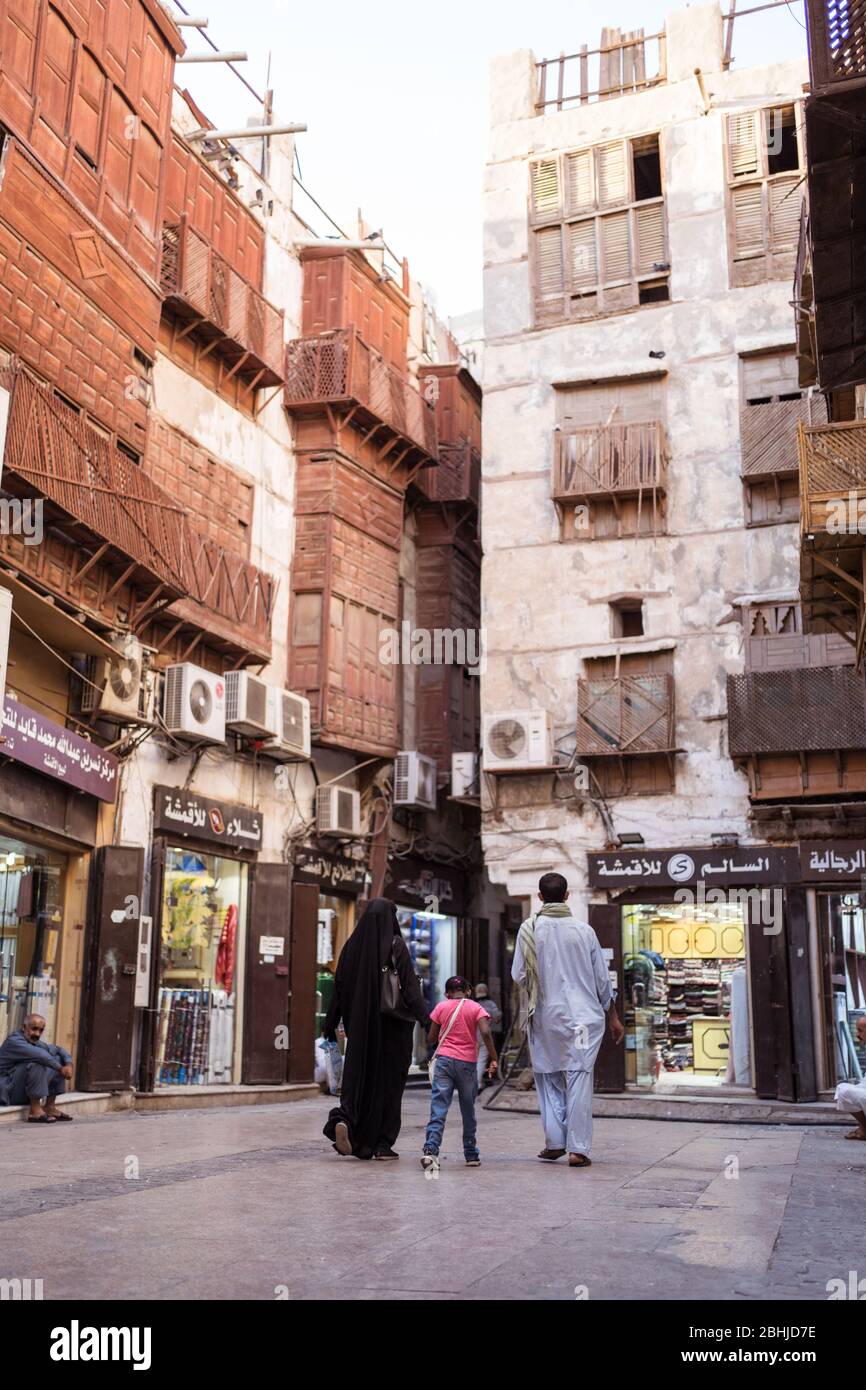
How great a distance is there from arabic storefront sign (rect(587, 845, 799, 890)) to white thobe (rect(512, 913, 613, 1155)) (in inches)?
453

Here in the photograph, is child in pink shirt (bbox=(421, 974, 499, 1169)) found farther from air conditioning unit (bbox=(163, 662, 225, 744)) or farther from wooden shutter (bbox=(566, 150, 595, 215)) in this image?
wooden shutter (bbox=(566, 150, 595, 215))

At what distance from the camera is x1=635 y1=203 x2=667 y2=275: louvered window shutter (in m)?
24.0

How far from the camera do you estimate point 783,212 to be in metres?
23.0

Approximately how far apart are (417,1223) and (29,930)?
35.8 feet

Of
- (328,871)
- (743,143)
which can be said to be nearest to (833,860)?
(328,871)

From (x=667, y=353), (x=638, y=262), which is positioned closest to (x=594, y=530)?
(x=667, y=353)

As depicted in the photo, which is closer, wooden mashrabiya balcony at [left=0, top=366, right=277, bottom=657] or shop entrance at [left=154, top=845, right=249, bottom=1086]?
wooden mashrabiya balcony at [left=0, top=366, right=277, bottom=657]

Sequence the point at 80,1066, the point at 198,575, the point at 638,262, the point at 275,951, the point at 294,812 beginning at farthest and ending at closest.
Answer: the point at 638,262, the point at 294,812, the point at 275,951, the point at 198,575, the point at 80,1066

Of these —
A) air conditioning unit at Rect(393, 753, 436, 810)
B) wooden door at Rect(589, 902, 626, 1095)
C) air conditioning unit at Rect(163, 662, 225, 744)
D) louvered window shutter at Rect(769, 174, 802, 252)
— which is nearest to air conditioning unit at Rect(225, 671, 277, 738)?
air conditioning unit at Rect(163, 662, 225, 744)

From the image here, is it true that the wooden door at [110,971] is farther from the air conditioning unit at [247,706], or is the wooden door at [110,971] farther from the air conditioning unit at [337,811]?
the air conditioning unit at [337,811]

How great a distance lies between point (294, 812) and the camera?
22.1 m
